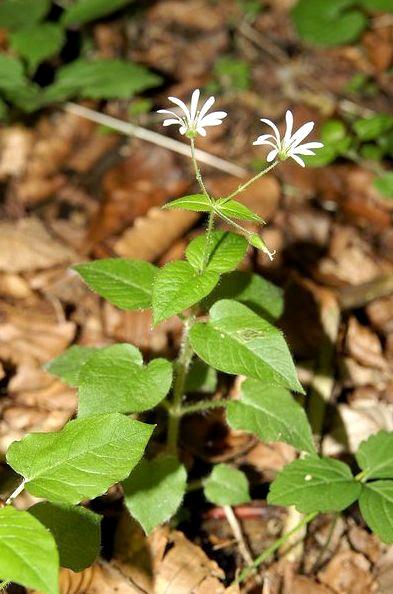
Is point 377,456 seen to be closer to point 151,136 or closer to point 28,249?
point 28,249

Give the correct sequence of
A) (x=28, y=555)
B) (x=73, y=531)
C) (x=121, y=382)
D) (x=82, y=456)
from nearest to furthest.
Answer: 1. (x=28, y=555)
2. (x=82, y=456)
3. (x=73, y=531)
4. (x=121, y=382)

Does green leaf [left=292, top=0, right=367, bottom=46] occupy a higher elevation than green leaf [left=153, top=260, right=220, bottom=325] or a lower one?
higher

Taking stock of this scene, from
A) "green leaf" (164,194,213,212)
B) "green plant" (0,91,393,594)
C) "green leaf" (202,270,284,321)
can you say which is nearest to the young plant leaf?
"green plant" (0,91,393,594)

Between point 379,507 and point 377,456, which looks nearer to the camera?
point 379,507

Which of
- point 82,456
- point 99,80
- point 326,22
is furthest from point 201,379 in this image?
point 326,22

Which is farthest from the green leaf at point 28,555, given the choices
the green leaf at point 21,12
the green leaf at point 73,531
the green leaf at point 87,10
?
the green leaf at point 87,10

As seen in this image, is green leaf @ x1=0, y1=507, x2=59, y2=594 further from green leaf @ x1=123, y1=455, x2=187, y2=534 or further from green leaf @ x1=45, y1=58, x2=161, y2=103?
green leaf @ x1=45, y1=58, x2=161, y2=103

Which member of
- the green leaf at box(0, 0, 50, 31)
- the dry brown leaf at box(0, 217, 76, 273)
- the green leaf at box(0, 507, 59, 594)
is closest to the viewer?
the green leaf at box(0, 507, 59, 594)
